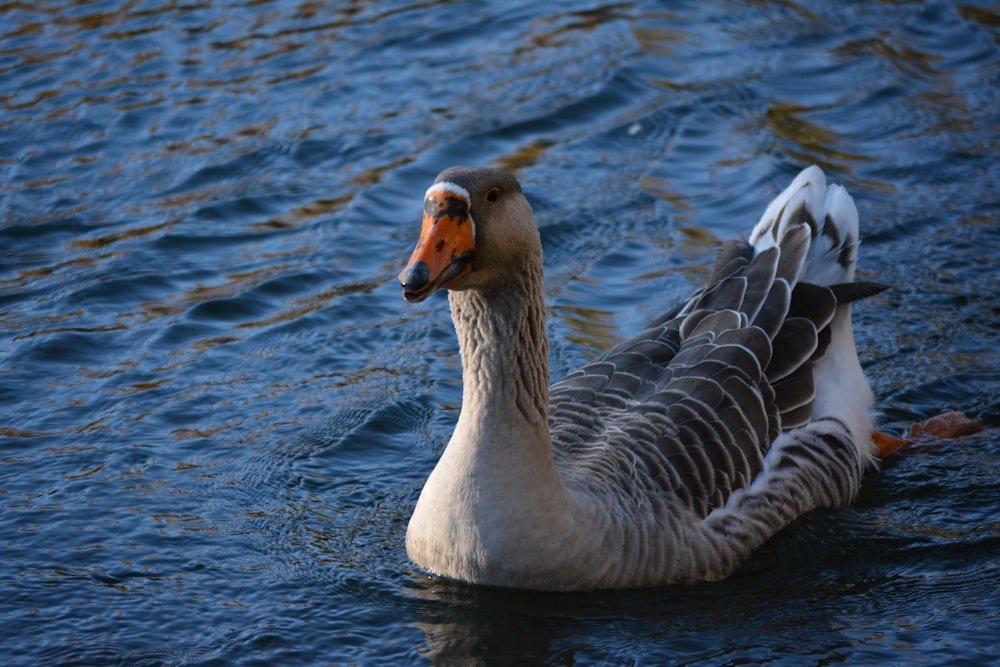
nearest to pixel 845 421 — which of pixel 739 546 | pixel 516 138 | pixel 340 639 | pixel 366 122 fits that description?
pixel 739 546

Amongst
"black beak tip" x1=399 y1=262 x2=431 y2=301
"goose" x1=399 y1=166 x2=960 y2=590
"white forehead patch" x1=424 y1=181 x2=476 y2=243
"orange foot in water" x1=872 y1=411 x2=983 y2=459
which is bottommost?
"orange foot in water" x1=872 y1=411 x2=983 y2=459

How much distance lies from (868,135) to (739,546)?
21.8 feet

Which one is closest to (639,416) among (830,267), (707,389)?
(707,389)

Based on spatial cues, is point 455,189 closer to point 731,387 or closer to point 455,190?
point 455,190

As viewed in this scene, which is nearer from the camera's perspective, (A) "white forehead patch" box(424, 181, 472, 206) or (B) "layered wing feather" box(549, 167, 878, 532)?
(A) "white forehead patch" box(424, 181, 472, 206)

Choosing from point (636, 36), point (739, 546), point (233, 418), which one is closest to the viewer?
point (739, 546)

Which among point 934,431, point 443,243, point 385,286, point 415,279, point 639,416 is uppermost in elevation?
point 443,243

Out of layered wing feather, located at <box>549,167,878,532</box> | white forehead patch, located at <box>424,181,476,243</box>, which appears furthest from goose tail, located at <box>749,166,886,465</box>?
white forehead patch, located at <box>424,181,476,243</box>

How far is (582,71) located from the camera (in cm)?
1316

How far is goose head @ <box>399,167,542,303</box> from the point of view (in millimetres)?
5520

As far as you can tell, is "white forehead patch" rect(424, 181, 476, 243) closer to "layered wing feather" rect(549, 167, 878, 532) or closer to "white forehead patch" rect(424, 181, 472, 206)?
"white forehead patch" rect(424, 181, 472, 206)

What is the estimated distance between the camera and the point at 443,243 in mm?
5574

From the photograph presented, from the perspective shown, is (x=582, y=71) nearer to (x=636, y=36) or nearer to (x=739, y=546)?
(x=636, y=36)

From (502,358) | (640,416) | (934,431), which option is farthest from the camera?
(934,431)
